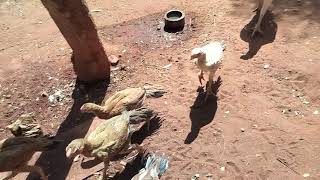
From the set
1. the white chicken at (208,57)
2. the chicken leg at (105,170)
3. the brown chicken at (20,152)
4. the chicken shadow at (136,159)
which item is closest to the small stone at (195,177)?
the chicken shadow at (136,159)

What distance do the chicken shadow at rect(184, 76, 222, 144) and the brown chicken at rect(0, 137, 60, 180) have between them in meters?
2.19

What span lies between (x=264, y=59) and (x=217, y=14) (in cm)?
184

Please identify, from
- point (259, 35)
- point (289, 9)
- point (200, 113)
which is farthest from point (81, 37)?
point (289, 9)

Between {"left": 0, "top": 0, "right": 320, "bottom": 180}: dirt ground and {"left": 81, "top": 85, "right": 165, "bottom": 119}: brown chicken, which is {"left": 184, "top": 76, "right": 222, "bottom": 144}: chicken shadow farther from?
{"left": 81, "top": 85, "right": 165, "bottom": 119}: brown chicken

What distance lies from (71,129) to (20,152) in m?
1.35

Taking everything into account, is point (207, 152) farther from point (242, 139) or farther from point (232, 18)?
point (232, 18)

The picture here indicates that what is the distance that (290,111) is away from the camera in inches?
258

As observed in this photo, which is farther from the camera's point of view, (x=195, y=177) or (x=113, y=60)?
(x=113, y=60)

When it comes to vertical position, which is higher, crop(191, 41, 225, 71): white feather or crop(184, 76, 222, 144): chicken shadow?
crop(191, 41, 225, 71): white feather

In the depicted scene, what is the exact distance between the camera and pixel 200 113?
22.1 feet

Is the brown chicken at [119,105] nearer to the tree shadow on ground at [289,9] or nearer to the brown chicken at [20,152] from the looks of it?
the brown chicken at [20,152]

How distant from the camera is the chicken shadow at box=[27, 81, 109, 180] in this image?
20.9 feet

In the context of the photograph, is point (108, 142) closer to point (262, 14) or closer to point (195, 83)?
point (195, 83)

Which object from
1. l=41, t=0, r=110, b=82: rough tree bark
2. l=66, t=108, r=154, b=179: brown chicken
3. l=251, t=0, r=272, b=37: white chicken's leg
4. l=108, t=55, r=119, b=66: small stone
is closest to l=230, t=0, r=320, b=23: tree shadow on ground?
l=251, t=0, r=272, b=37: white chicken's leg
